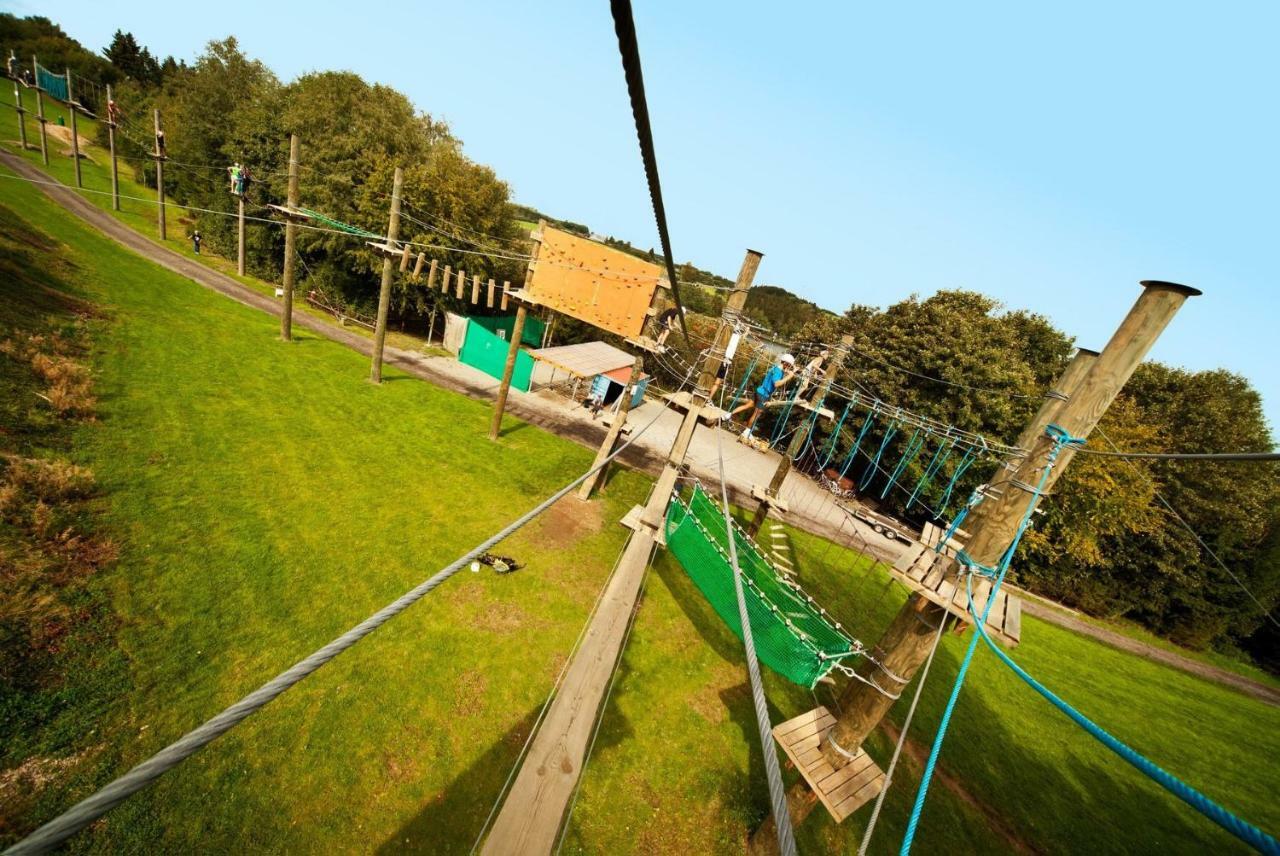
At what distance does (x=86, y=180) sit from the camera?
101 feet

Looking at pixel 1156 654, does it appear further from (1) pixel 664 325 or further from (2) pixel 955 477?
(1) pixel 664 325

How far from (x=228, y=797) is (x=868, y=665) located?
721 centimetres

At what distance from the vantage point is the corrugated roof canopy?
59.3 feet

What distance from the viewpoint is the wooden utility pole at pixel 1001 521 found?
143 inches

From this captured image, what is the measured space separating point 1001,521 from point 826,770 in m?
3.44

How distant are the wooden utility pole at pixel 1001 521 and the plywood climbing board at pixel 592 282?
7.69 meters

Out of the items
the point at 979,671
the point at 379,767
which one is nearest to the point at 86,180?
the point at 379,767

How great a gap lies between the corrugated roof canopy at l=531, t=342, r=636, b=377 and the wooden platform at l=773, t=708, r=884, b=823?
1400 cm

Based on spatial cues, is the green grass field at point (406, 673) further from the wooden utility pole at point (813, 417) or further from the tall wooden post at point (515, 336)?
the wooden utility pole at point (813, 417)

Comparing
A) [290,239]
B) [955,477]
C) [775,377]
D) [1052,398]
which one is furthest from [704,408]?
Answer: [290,239]

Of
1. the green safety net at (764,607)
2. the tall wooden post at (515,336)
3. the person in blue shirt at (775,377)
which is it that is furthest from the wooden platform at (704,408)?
the tall wooden post at (515,336)

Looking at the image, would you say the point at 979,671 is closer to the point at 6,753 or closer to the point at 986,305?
the point at 986,305

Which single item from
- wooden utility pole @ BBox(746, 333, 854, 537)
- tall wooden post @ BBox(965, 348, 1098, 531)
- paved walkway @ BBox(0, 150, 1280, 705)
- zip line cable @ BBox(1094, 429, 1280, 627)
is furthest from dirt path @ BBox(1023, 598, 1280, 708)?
tall wooden post @ BBox(965, 348, 1098, 531)

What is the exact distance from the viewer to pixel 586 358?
2127 centimetres
